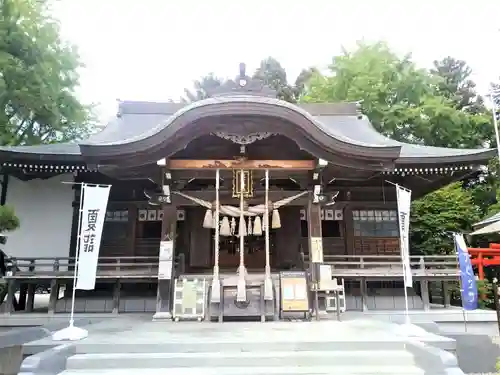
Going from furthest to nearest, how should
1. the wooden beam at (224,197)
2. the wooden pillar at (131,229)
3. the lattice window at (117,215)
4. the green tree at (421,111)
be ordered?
the green tree at (421,111) < the lattice window at (117,215) < the wooden pillar at (131,229) < the wooden beam at (224,197)

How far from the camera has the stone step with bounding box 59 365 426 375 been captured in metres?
5.18

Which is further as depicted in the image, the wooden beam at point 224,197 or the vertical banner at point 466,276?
the wooden beam at point 224,197

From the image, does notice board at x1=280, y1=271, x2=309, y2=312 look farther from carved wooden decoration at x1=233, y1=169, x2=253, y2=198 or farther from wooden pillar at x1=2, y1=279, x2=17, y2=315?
wooden pillar at x1=2, y1=279, x2=17, y2=315

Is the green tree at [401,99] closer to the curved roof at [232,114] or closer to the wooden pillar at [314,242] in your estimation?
the wooden pillar at [314,242]

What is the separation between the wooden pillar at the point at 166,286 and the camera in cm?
885

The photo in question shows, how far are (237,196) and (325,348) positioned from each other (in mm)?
4232

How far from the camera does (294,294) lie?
8438 mm

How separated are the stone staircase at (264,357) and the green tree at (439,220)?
11.0 metres

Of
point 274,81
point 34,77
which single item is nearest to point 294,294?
point 34,77

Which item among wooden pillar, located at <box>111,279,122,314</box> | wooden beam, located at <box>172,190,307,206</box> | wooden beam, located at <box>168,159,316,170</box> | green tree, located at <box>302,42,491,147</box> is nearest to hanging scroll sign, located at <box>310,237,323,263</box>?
wooden beam, located at <box>172,190,307,206</box>

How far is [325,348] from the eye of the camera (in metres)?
5.70

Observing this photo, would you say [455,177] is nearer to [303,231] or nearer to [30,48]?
[303,231]

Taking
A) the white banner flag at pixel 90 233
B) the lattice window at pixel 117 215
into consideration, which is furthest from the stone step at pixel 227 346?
the lattice window at pixel 117 215

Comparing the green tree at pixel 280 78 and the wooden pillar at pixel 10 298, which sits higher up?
the green tree at pixel 280 78
